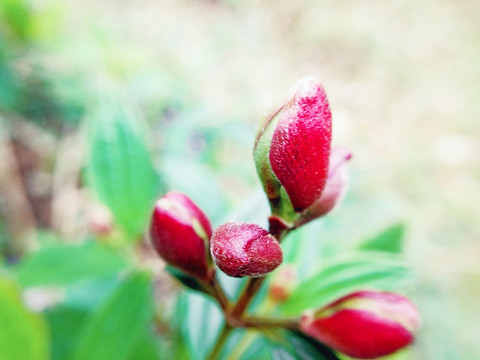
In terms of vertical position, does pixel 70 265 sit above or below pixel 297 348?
below

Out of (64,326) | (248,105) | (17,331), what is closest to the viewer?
(17,331)

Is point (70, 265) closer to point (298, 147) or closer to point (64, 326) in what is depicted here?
point (64, 326)

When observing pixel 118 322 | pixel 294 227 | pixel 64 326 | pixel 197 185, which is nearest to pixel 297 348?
pixel 294 227

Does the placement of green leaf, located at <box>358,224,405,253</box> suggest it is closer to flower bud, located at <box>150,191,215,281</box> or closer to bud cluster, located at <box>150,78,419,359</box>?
bud cluster, located at <box>150,78,419,359</box>

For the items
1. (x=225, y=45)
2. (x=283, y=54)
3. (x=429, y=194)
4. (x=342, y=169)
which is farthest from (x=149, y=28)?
(x=342, y=169)

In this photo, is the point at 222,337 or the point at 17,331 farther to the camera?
the point at 17,331

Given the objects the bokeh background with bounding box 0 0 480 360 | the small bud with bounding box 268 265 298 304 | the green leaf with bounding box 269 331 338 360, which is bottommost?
the bokeh background with bounding box 0 0 480 360

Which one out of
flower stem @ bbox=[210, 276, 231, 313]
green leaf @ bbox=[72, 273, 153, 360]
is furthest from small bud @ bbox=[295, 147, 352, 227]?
green leaf @ bbox=[72, 273, 153, 360]

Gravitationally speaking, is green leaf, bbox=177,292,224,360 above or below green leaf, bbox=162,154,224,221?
below
